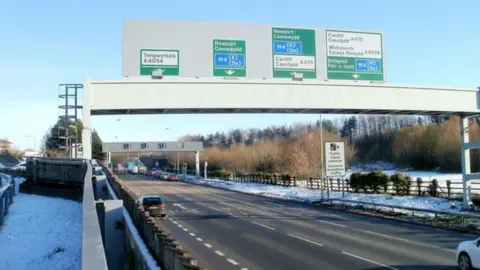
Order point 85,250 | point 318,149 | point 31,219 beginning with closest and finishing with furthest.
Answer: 1. point 85,250
2. point 31,219
3. point 318,149

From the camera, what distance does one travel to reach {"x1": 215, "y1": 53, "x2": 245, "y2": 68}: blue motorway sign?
17188 millimetres

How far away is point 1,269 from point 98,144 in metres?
99.4

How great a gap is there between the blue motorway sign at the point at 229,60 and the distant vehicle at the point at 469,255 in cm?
934

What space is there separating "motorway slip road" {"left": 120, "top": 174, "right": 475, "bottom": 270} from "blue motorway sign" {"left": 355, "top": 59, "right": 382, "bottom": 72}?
6.56 m

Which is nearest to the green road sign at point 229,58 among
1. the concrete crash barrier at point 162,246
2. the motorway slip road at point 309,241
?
the concrete crash barrier at point 162,246

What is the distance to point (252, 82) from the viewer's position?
17391 millimetres

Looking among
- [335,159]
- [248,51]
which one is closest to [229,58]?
[248,51]

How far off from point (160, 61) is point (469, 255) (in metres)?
11.2

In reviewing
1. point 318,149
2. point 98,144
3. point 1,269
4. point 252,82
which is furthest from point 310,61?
point 98,144

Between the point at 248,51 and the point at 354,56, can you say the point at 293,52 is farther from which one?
the point at 354,56

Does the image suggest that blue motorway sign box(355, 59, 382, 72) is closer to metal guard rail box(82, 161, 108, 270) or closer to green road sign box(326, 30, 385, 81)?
green road sign box(326, 30, 385, 81)

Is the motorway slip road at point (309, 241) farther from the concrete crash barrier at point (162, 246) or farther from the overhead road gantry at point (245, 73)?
the overhead road gantry at point (245, 73)

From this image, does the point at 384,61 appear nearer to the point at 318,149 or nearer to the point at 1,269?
the point at 1,269

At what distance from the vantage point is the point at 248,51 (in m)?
17.4
